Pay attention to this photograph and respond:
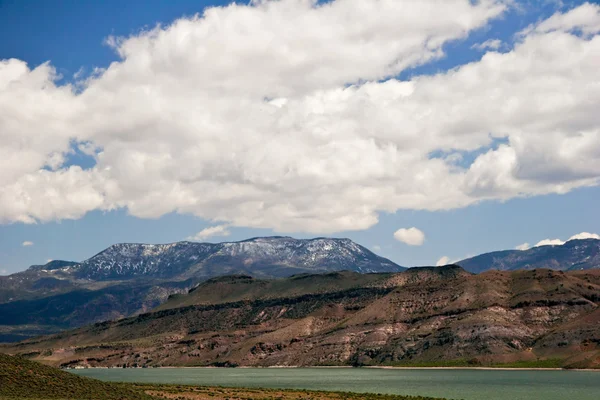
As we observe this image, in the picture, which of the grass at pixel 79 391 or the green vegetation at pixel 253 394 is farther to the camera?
the green vegetation at pixel 253 394

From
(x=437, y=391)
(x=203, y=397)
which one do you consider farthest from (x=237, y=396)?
(x=437, y=391)

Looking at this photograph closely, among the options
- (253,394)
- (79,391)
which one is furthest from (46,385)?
(253,394)

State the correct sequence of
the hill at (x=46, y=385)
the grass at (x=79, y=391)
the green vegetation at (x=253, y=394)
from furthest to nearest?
1. the green vegetation at (x=253, y=394)
2. the grass at (x=79, y=391)
3. the hill at (x=46, y=385)

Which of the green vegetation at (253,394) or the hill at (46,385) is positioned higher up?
the hill at (46,385)

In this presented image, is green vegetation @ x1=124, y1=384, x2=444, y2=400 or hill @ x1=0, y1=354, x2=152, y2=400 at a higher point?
hill @ x1=0, y1=354, x2=152, y2=400

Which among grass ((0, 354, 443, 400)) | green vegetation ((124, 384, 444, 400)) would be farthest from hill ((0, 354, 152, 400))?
green vegetation ((124, 384, 444, 400))

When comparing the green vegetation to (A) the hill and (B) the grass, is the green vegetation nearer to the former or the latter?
(B) the grass

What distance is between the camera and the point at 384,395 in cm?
12456

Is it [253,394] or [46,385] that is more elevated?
[46,385]

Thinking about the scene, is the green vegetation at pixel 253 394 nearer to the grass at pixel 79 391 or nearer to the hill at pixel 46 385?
the grass at pixel 79 391

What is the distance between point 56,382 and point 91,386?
541 cm

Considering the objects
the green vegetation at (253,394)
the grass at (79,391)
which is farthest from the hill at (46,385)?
the green vegetation at (253,394)

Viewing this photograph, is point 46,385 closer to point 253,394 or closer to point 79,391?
point 79,391

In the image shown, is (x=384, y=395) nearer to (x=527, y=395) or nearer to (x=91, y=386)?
(x=527, y=395)
